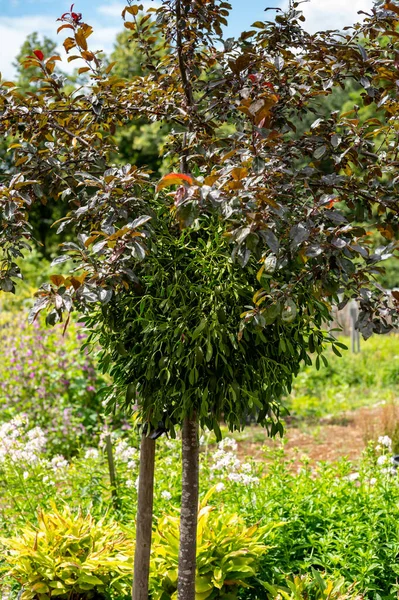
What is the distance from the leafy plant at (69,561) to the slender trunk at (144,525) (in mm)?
200

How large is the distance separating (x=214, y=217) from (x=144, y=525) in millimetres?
1330

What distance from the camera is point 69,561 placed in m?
2.94

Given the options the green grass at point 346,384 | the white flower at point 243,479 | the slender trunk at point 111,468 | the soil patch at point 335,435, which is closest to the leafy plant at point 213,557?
the white flower at point 243,479

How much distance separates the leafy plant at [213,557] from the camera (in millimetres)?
2824

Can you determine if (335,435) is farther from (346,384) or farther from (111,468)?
(111,468)

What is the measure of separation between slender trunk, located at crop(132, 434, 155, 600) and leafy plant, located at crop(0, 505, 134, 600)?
0.20 m

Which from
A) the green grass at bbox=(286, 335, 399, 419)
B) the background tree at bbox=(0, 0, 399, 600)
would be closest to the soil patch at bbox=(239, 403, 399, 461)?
the green grass at bbox=(286, 335, 399, 419)

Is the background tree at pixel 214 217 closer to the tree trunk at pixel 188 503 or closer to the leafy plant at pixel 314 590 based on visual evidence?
the tree trunk at pixel 188 503

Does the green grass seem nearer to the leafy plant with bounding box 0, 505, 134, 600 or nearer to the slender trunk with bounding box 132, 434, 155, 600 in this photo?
the leafy plant with bounding box 0, 505, 134, 600

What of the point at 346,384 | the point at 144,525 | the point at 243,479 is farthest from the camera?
the point at 346,384

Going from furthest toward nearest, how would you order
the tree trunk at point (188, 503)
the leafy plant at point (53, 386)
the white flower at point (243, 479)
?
the leafy plant at point (53, 386) → the white flower at point (243, 479) → the tree trunk at point (188, 503)

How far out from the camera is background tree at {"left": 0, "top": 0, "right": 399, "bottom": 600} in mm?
1979

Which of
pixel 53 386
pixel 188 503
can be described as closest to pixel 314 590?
pixel 188 503

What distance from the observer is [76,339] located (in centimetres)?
618
